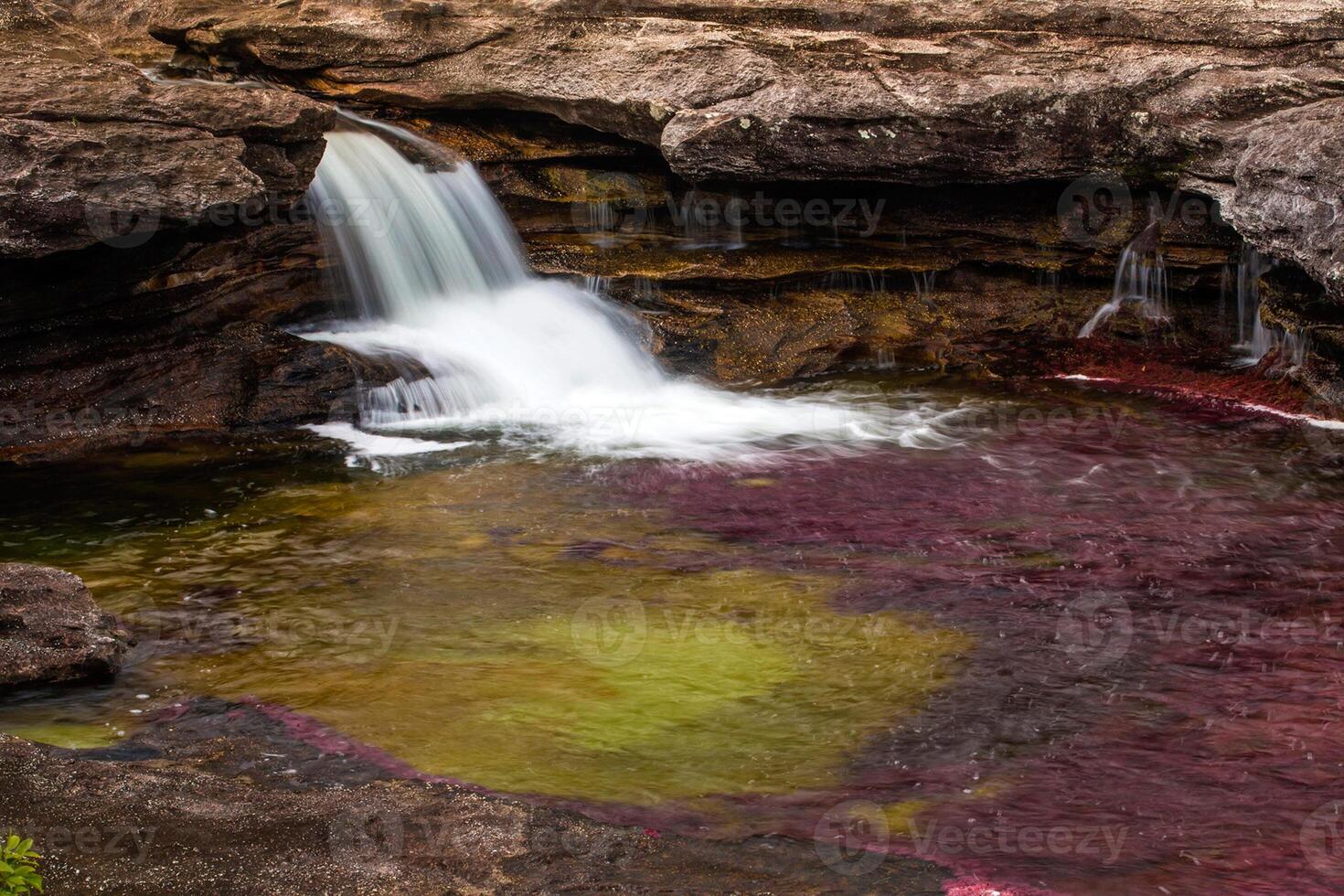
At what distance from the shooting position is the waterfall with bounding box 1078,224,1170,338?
12.5 metres

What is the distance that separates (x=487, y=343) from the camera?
40.8 ft

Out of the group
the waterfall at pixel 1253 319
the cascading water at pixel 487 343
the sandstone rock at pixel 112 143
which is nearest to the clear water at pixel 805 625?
the cascading water at pixel 487 343

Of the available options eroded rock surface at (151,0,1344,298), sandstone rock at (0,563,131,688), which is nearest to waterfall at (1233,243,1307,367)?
eroded rock surface at (151,0,1344,298)

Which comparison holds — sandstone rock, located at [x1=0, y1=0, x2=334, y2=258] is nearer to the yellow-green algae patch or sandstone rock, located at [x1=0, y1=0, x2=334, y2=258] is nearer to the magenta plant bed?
the yellow-green algae patch

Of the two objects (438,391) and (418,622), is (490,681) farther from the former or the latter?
(438,391)

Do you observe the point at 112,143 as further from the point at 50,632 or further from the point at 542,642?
the point at 542,642

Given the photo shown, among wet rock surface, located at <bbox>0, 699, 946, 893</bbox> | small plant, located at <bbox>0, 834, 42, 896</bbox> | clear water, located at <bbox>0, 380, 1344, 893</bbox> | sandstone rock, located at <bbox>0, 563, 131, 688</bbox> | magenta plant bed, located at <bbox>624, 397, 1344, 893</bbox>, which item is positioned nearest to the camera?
small plant, located at <bbox>0, 834, 42, 896</bbox>

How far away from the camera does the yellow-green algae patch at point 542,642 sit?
6.05 m

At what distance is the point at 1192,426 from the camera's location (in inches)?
430

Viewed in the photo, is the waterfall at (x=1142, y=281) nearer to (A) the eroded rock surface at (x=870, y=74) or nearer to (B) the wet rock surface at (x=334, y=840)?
(A) the eroded rock surface at (x=870, y=74)

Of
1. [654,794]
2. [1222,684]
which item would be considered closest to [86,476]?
[654,794]

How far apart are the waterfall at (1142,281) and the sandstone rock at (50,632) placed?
30.8ft

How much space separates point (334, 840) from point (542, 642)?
A: 2.32m

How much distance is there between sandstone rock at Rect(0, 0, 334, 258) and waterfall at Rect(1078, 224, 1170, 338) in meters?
7.43
